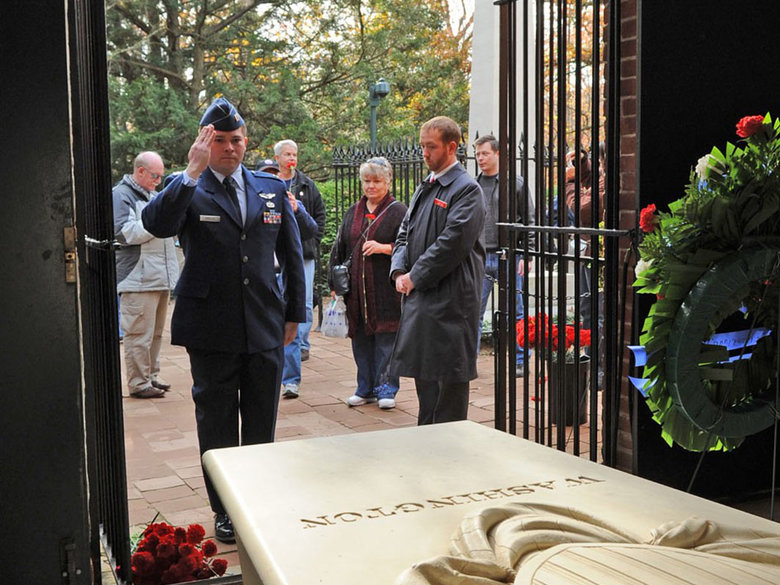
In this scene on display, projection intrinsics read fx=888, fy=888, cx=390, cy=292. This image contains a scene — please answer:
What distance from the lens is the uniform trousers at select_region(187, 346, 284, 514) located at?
421cm

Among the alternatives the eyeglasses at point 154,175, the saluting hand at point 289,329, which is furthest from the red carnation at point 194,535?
the eyeglasses at point 154,175

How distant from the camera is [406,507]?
1942 mm

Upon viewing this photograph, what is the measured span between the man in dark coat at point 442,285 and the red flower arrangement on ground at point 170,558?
187cm

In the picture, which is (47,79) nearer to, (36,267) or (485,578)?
(36,267)

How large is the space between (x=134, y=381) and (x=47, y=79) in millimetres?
4916

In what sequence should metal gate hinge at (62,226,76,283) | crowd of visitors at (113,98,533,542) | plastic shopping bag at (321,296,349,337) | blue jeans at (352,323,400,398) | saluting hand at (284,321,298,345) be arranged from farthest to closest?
1. plastic shopping bag at (321,296,349,337)
2. blue jeans at (352,323,400,398)
3. saluting hand at (284,321,298,345)
4. crowd of visitors at (113,98,533,542)
5. metal gate hinge at (62,226,76,283)

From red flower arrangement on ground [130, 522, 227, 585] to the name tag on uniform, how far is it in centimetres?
158

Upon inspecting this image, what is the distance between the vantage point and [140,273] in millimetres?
7129

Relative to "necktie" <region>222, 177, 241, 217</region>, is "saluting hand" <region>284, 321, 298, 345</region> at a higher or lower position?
lower

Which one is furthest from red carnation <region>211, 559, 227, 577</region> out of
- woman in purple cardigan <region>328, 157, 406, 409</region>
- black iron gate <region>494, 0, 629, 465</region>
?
woman in purple cardigan <region>328, 157, 406, 409</region>

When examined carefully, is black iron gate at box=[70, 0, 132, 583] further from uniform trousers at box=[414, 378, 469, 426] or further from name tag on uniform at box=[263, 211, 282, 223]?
uniform trousers at box=[414, 378, 469, 426]

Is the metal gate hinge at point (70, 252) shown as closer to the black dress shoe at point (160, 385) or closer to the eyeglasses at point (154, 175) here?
the eyeglasses at point (154, 175)

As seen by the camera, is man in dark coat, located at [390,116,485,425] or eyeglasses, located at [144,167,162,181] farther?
eyeglasses, located at [144,167,162,181]

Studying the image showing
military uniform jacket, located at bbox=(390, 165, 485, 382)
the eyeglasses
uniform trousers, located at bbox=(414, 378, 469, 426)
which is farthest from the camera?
the eyeglasses
